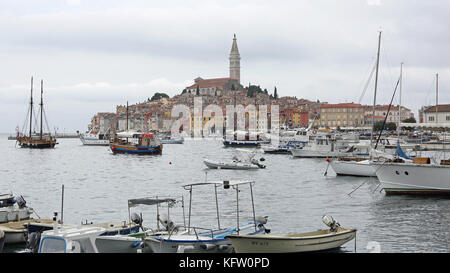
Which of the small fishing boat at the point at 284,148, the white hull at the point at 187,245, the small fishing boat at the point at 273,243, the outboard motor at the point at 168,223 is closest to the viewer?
the small fishing boat at the point at 273,243

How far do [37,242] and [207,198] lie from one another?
1140 centimetres

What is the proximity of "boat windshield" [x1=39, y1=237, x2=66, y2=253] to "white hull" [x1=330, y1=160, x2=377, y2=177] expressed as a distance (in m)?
23.7

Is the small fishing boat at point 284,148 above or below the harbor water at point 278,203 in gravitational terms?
above

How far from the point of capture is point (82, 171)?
42250mm

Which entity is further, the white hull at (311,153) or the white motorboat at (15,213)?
the white hull at (311,153)

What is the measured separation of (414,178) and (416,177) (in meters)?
0.09

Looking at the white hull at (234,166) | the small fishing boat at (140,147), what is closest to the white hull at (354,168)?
the white hull at (234,166)

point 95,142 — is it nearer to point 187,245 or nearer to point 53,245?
point 187,245

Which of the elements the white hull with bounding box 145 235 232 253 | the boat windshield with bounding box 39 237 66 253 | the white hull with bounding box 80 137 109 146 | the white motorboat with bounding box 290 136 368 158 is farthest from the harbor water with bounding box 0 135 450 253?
the white hull with bounding box 80 137 109 146

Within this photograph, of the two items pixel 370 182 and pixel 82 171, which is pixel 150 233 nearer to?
pixel 370 182

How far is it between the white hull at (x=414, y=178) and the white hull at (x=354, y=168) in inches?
345

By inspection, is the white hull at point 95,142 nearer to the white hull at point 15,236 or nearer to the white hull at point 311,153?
the white hull at point 311,153

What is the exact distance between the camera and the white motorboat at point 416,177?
888 inches

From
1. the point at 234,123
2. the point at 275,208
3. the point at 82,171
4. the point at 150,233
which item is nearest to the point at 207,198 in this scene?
the point at 275,208
